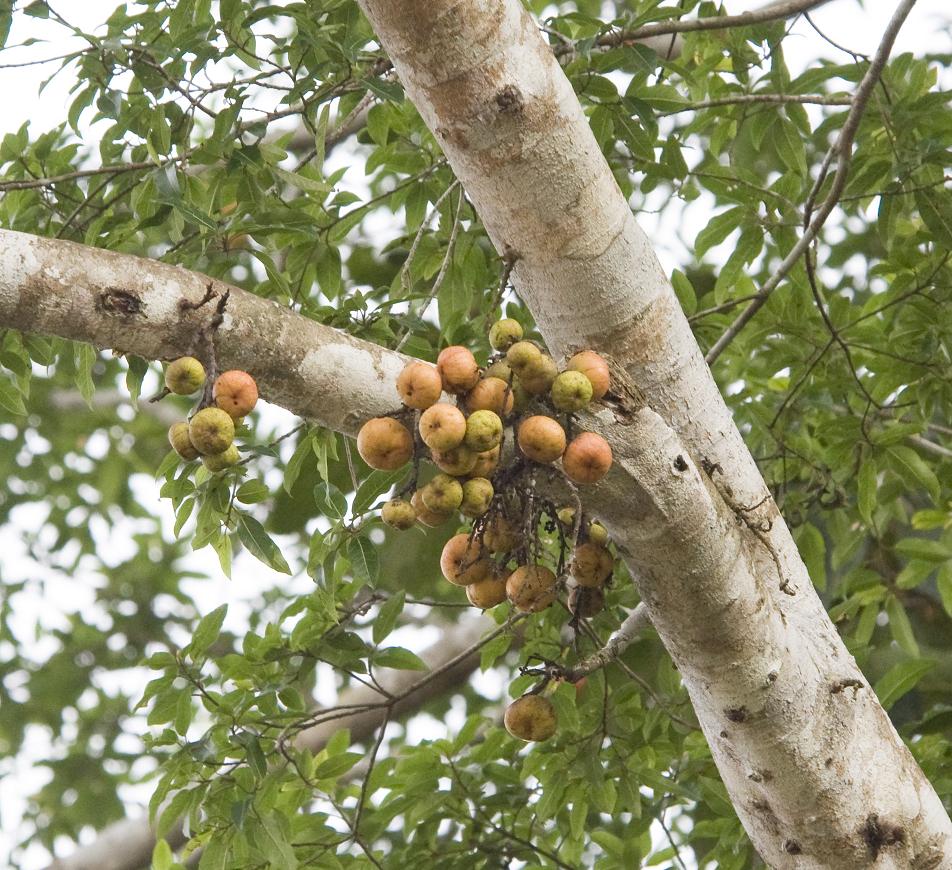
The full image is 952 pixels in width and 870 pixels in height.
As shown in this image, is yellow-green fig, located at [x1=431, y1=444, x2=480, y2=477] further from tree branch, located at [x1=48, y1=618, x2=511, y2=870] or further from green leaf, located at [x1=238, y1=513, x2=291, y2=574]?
tree branch, located at [x1=48, y1=618, x2=511, y2=870]

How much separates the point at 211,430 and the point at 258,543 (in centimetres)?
47

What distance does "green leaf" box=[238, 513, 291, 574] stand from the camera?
179 cm

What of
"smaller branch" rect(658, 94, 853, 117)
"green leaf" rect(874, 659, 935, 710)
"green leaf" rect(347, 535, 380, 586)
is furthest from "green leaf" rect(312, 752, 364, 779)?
"smaller branch" rect(658, 94, 853, 117)

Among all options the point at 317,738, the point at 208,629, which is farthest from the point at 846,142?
the point at 317,738

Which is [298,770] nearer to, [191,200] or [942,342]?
[191,200]

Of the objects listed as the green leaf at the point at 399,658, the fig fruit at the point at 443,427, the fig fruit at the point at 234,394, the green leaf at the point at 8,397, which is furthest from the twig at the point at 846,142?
the green leaf at the point at 8,397

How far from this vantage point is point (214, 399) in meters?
1.37

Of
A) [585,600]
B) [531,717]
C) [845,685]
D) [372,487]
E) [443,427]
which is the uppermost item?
[372,487]

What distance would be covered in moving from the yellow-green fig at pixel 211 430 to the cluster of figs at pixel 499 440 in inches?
6.4

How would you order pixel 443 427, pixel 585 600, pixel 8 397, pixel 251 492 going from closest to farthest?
1. pixel 443 427
2. pixel 585 600
3. pixel 251 492
4. pixel 8 397

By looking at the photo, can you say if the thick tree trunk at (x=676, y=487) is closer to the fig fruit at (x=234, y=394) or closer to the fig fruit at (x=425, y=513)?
the fig fruit at (x=425, y=513)

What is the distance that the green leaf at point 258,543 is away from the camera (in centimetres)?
179

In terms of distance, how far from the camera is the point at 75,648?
200 inches

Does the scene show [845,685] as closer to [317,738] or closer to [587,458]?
[587,458]
